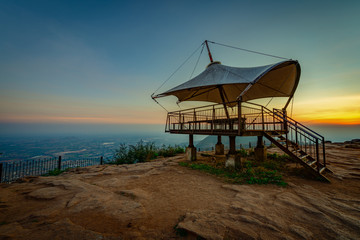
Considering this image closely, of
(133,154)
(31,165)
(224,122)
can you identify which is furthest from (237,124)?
(31,165)

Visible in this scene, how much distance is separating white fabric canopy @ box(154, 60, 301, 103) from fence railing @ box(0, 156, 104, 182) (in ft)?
32.8

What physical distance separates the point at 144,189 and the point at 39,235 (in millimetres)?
3069

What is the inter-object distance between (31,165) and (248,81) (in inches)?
715

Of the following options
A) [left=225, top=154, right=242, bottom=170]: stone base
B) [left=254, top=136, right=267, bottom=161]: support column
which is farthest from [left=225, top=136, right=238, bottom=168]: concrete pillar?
[left=254, top=136, right=267, bottom=161]: support column

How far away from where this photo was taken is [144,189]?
5.40 m

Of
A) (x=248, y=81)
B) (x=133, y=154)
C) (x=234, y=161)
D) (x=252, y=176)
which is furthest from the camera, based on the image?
(x=133, y=154)

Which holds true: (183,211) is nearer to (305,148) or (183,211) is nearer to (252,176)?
(252,176)

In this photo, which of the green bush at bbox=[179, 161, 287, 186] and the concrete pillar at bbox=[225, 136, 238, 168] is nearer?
the green bush at bbox=[179, 161, 287, 186]

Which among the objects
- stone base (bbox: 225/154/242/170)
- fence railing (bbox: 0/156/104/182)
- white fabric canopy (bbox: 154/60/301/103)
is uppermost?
white fabric canopy (bbox: 154/60/301/103)

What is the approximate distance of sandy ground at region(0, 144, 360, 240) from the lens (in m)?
2.82

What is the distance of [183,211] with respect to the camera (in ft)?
12.2

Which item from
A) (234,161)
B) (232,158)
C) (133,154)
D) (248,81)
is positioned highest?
(248,81)

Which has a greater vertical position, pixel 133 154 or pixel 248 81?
pixel 248 81

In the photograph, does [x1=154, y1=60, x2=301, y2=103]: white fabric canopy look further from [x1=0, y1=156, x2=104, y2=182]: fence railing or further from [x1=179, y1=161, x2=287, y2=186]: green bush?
[x1=0, y1=156, x2=104, y2=182]: fence railing
